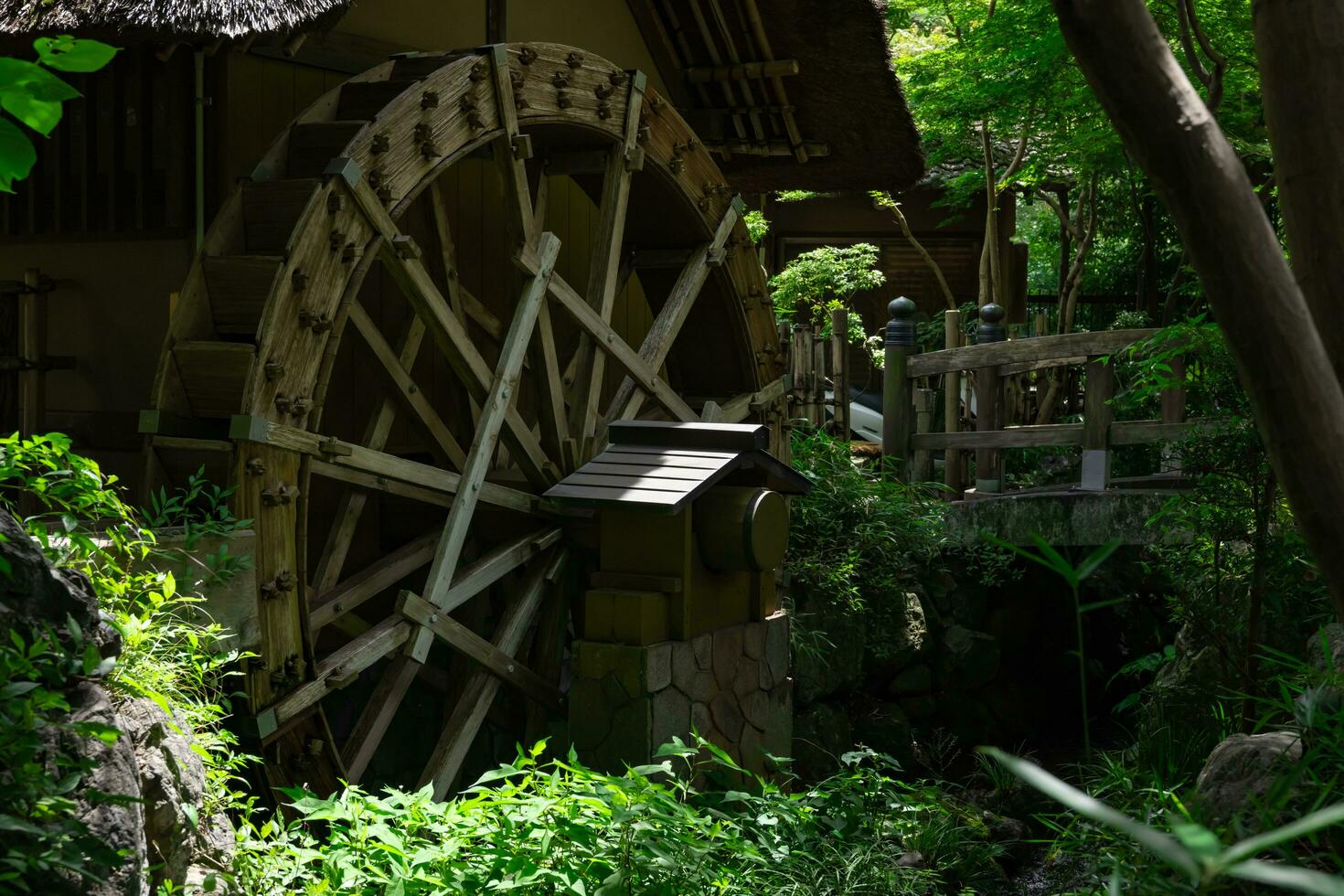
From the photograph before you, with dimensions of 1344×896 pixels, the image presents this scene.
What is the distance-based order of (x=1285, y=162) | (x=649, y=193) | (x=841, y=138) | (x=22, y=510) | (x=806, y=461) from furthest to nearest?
(x=806, y=461)
(x=841, y=138)
(x=649, y=193)
(x=22, y=510)
(x=1285, y=162)

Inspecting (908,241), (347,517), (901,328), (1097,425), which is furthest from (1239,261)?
(908,241)

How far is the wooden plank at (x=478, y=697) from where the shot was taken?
5316 millimetres

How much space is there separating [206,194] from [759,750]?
121 inches

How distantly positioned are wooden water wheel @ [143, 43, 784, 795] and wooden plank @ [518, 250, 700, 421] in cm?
1

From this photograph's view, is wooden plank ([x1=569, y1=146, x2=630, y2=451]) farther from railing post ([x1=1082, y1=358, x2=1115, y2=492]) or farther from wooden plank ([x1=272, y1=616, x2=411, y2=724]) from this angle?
railing post ([x1=1082, y1=358, x2=1115, y2=492])

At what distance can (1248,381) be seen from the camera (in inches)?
82.7

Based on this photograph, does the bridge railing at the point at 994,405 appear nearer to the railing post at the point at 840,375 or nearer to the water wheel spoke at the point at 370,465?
the railing post at the point at 840,375

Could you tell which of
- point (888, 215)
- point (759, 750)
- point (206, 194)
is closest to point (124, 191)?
point (206, 194)

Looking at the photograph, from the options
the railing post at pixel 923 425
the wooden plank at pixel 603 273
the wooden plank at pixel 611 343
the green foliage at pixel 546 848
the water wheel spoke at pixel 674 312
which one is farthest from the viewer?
the railing post at pixel 923 425

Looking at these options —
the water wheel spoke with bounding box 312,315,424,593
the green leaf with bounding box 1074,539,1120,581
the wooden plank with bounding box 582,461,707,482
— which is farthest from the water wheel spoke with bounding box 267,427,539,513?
the green leaf with bounding box 1074,539,1120,581

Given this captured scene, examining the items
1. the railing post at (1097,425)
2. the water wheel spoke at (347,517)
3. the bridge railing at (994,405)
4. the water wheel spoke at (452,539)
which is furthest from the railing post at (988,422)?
the water wheel spoke at (347,517)

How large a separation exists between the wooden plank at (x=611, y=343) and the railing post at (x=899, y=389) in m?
2.54

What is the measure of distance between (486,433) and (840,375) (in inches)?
220

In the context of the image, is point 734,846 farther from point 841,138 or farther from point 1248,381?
point 841,138
